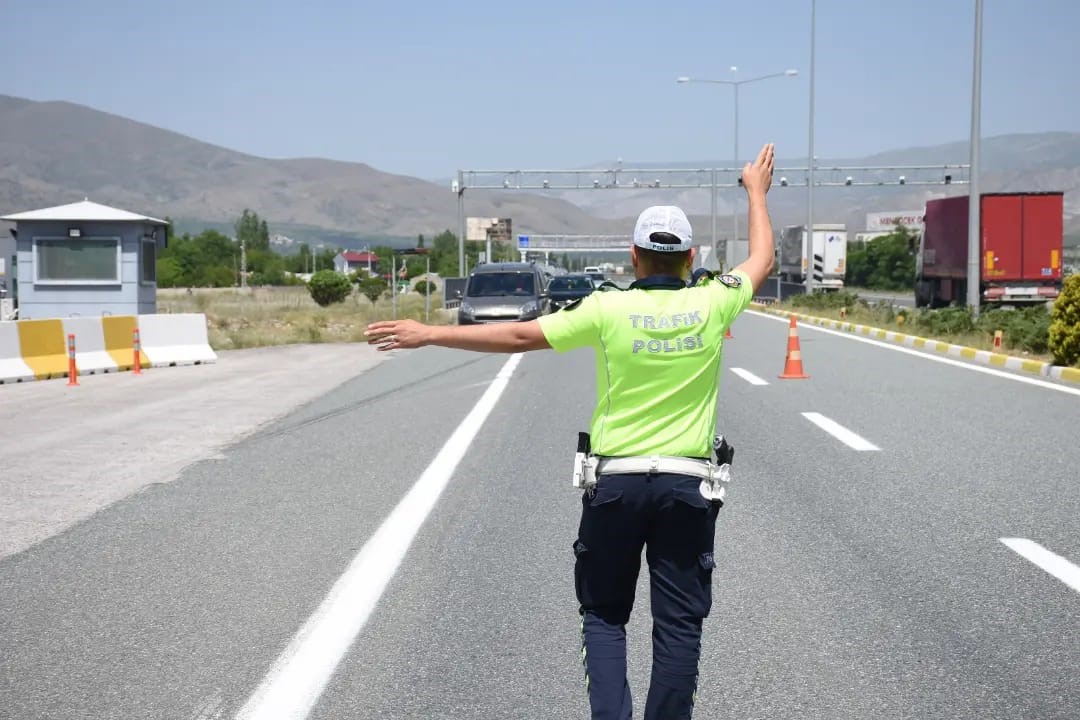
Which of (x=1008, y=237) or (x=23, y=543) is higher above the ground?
(x=1008, y=237)

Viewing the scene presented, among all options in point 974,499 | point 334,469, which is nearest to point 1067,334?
point 974,499

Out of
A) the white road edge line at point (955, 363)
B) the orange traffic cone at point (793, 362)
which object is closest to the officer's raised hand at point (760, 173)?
the white road edge line at point (955, 363)

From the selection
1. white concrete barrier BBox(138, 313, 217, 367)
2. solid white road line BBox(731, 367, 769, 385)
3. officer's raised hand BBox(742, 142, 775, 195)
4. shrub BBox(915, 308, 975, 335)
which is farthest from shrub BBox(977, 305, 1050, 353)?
officer's raised hand BBox(742, 142, 775, 195)


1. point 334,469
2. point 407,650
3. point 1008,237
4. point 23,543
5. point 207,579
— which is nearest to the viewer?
point 407,650

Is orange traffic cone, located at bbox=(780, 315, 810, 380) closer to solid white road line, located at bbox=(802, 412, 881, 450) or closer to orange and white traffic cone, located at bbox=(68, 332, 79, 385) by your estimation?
solid white road line, located at bbox=(802, 412, 881, 450)

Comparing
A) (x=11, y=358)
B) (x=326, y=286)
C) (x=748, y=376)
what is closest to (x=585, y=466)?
(x=748, y=376)

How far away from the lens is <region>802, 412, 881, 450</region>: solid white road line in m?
11.4

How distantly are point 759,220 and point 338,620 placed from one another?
263cm

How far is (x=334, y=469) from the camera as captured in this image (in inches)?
404

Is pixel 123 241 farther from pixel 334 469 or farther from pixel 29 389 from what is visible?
pixel 334 469

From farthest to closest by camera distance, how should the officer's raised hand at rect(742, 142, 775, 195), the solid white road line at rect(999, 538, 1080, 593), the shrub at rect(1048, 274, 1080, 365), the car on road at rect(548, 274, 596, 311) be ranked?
the car on road at rect(548, 274, 596, 311) < the shrub at rect(1048, 274, 1080, 365) < the solid white road line at rect(999, 538, 1080, 593) < the officer's raised hand at rect(742, 142, 775, 195)

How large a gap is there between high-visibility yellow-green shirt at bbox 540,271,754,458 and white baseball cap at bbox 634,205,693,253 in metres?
0.13

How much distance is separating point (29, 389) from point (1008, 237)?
26.7 m

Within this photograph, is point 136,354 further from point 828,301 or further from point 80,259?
point 828,301
